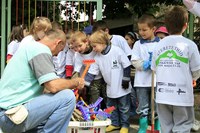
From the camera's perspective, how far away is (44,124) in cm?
354

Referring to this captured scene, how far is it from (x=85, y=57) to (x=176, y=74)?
65.2 inches

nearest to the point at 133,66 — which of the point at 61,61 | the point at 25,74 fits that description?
the point at 61,61

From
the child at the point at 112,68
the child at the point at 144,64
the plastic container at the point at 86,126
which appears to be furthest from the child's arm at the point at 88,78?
the plastic container at the point at 86,126

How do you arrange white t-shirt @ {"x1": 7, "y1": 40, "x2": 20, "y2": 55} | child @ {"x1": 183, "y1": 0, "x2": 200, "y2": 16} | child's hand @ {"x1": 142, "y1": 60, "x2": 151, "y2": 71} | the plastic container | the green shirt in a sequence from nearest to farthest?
the green shirt
the plastic container
child @ {"x1": 183, "y1": 0, "x2": 200, "y2": 16}
child's hand @ {"x1": 142, "y1": 60, "x2": 151, "y2": 71}
white t-shirt @ {"x1": 7, "y1": 40, "x2": 20, "y2": 55}

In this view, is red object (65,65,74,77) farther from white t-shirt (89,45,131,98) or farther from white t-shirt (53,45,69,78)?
white t-shirt (89,45,131,98)

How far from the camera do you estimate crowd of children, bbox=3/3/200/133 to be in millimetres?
3691

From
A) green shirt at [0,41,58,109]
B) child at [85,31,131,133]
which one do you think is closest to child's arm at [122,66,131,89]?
child at [85,31,131,133]

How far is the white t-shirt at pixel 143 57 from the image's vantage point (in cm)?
470

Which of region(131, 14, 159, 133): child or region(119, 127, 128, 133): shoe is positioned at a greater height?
region(131, 14, 159, 133): child

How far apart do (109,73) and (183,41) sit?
1403 millimetres

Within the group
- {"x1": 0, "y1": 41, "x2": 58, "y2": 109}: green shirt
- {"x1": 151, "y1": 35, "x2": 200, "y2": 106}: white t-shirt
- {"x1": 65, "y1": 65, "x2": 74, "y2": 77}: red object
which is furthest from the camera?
{"x1": 65, "y1": 65, "x2": 74, "y2": 77}: red object

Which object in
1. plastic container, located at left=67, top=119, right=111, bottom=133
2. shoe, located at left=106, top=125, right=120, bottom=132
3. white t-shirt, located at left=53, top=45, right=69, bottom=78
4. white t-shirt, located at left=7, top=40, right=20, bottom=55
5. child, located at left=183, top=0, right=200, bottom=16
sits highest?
child, located at left=183, top=0, right=200, bottom=16

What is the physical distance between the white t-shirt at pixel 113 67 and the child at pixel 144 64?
0.55 ft

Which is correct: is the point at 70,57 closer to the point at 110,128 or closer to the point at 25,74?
the point at 110,128
